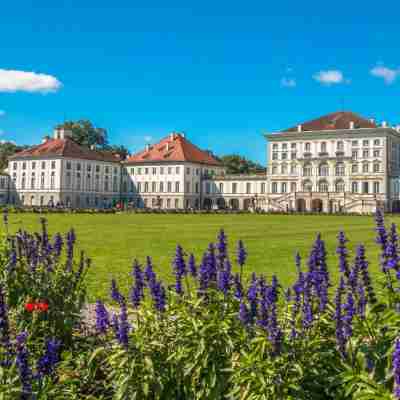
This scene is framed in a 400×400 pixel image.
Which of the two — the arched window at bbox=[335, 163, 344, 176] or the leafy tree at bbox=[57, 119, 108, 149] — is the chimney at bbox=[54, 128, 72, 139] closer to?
the leafy tree at bbox=[57, 119, 108, 149]

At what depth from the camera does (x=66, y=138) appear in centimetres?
8656

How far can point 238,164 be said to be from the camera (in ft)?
339

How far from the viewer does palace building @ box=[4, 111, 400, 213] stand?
77.6 metres

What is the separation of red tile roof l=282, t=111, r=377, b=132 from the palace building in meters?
0.16

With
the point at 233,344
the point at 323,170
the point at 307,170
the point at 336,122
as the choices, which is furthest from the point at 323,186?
the point at 233,344

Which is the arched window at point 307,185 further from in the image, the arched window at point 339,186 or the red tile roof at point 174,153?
the red tile roof at point 174,153

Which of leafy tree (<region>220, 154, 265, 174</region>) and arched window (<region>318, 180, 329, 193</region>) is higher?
leafy tree (<region>220, 154, 265, 174</region>)

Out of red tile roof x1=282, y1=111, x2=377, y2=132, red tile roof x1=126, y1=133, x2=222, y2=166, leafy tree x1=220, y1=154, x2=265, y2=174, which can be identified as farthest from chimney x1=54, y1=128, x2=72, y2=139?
red tile roof x1=282, y1=111, x2=377, y2=132

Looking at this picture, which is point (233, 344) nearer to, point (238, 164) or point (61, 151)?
point (61, 151)

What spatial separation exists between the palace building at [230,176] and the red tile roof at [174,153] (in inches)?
7.3

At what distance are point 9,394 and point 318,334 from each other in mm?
2220

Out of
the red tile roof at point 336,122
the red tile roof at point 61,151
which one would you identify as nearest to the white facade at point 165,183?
the red tile roof at point 61,151

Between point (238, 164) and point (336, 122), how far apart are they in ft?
86.3

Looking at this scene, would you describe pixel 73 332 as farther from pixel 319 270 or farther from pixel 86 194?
pixel 86 194
